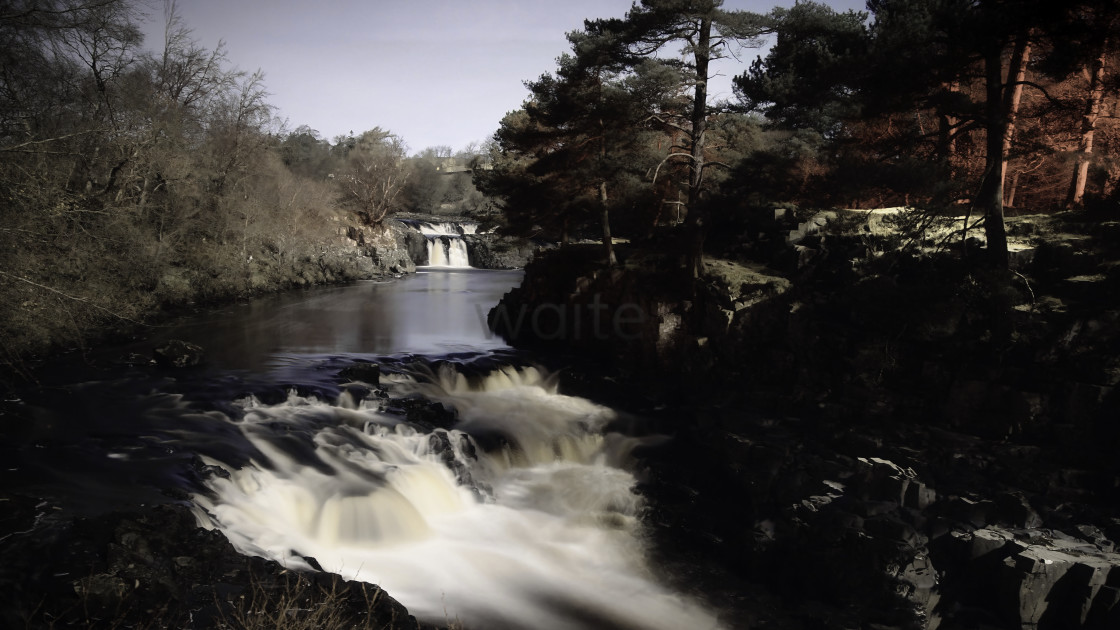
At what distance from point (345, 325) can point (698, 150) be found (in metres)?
Result: 15.1

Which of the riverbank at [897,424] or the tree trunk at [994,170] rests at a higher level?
the tree trunk at [994,170]

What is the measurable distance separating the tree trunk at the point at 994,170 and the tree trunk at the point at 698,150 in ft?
20.4

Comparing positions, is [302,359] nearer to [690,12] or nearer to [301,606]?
[301,606]

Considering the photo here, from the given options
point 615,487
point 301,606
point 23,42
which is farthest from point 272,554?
point 23,42

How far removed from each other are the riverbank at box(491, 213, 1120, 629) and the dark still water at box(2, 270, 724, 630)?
6.25 ft

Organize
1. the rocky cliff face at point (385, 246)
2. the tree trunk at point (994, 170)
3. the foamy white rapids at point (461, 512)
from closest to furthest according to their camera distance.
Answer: the foamy white rapids at point (461, 512) → the tree trunk at point (994, 170) → the rocky cliff face at point (385, 246)

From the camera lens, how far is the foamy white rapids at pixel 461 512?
8.82 meters

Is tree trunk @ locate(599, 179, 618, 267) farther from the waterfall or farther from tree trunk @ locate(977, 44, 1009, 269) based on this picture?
the waterfall

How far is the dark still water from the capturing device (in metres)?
8.85

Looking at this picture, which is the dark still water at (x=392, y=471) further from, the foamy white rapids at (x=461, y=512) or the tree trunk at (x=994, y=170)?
the tree trunk at (x=994, y=170)

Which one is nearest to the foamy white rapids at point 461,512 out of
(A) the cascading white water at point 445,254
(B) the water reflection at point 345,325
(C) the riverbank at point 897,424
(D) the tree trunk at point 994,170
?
(C) the riverbank at point 897,424

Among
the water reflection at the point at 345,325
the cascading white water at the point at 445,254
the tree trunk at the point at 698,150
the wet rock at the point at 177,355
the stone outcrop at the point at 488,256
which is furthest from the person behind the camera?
the cascading white water at the point at 445,254

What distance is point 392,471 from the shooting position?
11227 millimetres

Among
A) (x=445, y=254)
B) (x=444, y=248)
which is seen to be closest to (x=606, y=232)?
(x=445, y=254)
